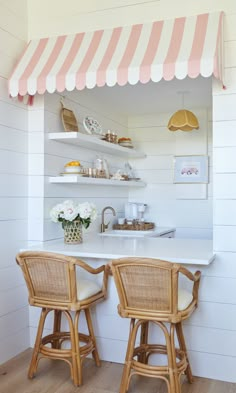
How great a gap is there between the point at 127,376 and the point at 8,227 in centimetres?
132

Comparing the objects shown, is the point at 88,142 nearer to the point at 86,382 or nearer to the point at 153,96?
the point at 153,96

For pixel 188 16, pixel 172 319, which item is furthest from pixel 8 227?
pixel 188 16

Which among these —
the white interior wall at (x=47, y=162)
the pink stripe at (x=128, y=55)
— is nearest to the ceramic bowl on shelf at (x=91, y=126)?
the white interior wall at (x=47, y=162)

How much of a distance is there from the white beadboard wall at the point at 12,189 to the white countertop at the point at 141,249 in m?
0.22

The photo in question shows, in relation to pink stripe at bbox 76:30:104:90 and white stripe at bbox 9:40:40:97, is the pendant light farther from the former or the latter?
white stripe at bbox 9:40:40:97

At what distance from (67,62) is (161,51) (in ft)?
2.19

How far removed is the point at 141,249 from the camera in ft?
9.34

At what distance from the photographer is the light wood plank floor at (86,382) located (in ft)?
8.16

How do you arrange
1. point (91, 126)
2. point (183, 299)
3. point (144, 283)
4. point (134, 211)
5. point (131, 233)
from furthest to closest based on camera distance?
point (134, 211) → point (131, 233) → point (91, 126) → point (183, 299) → point (144, 283)

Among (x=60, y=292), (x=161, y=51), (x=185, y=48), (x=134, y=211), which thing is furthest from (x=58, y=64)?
(x=134, y=211)

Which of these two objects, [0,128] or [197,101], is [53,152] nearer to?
[0,128]

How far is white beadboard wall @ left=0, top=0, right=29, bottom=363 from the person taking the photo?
2.86 metres

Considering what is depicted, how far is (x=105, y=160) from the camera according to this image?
13.4 feet

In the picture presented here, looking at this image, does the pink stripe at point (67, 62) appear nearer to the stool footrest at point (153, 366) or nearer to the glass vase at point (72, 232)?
the glass vase at point (72, 232)
